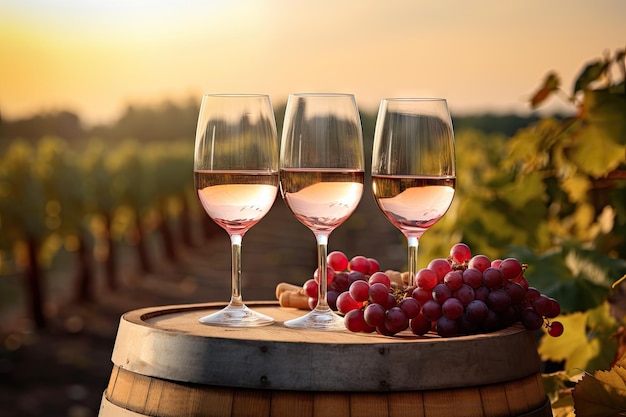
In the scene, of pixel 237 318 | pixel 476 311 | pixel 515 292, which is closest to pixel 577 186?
pixel 515 292

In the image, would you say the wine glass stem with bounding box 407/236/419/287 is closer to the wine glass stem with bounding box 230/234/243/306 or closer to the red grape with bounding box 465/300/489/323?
the red grape with bounding box 465/300/489/323

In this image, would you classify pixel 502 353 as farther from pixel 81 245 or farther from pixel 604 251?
pixel 81 245

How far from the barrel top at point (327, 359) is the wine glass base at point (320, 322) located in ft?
0.18

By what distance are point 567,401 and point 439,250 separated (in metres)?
2.57

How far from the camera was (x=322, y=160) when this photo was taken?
2078mm

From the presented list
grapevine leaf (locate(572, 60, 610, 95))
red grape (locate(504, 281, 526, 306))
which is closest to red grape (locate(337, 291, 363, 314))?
red grape (locate(504, 281, 526, 306))

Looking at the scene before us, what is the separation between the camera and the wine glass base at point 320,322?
2.11m

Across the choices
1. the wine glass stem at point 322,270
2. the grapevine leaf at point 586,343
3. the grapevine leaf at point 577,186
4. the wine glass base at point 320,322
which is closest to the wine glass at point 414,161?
the wine glass stem at point 322,270

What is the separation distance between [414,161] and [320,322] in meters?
0.40

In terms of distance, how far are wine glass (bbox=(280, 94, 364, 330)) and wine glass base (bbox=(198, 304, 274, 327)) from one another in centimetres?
12

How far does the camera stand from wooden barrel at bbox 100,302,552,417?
1.83 meters

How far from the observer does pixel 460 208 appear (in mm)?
4496

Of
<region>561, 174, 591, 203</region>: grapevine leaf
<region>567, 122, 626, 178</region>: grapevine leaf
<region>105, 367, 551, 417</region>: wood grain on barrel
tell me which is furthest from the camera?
<region>561, 174, 591, 203</region>: grapevine leaf

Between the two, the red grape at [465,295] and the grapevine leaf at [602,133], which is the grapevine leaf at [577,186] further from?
the red grape at [465,295]
